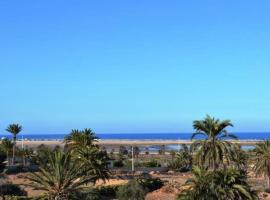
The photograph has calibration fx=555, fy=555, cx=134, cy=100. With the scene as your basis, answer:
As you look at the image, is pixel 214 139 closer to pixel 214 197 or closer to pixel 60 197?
pixel 214 197

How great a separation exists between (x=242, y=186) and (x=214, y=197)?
3.09m

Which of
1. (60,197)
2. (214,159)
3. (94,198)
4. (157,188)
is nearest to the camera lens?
(60,197)

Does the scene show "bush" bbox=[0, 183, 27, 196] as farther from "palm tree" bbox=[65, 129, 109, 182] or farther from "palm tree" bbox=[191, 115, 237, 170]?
"palm tree" bbox=[191, 115, 237, 170]

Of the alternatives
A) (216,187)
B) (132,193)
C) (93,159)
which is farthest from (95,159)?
(216,187)

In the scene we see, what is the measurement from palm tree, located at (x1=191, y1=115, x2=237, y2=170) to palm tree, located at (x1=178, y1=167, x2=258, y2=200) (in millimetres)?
12145

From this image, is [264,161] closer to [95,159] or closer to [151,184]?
[151,184]

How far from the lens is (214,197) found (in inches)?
1667

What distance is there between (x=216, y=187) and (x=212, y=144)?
15.8 metres

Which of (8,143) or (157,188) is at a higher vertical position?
(8,143)

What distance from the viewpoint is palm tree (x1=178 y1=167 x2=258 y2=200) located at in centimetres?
4200

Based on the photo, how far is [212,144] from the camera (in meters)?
58.8

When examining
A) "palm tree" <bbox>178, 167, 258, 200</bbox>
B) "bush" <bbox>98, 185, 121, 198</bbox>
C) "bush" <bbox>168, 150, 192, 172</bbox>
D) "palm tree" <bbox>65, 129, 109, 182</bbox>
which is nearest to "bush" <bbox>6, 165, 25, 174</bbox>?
"palm tree" <bbox>65, 129, 109, 182</bbox>

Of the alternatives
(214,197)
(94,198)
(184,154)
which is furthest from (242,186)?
(184,154)

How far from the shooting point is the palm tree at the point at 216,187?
4200cm
